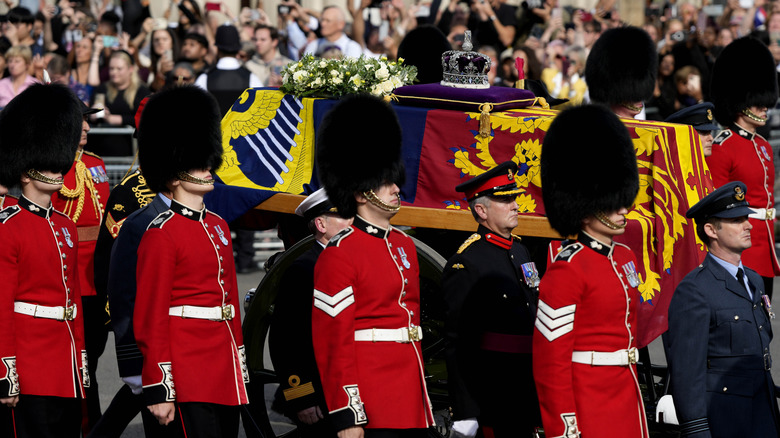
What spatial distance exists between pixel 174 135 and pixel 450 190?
4.97ft

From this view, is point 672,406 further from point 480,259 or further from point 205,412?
point 205,412

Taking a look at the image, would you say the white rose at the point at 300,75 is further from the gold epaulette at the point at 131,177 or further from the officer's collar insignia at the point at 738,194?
the officer's collar insignia at the point at 738,194

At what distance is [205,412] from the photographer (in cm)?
Result: 536

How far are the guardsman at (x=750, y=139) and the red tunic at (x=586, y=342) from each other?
2.84 metres

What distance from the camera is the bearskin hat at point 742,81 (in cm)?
792

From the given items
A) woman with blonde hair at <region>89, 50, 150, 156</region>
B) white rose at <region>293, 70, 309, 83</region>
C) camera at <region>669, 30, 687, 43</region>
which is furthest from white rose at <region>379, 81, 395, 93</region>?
camera at <region>669, 30, 687, 43</region>

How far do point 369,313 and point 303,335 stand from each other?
2.54 feet

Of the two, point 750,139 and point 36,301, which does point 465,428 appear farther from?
point 750,139

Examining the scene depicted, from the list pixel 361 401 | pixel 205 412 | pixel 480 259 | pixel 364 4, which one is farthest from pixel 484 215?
pixel 364 4

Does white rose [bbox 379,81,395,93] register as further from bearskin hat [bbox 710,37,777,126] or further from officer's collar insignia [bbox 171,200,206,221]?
bearskin hat [bbox 710,37,777,126]

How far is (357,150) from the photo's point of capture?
17.7ft

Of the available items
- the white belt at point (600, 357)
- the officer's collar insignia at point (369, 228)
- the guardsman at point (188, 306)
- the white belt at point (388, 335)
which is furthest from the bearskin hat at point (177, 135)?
the white belt at point (600, 357)

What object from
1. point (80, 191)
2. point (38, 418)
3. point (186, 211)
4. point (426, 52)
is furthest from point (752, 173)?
point (38, 418)

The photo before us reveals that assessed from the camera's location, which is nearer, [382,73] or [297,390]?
[297,390]
